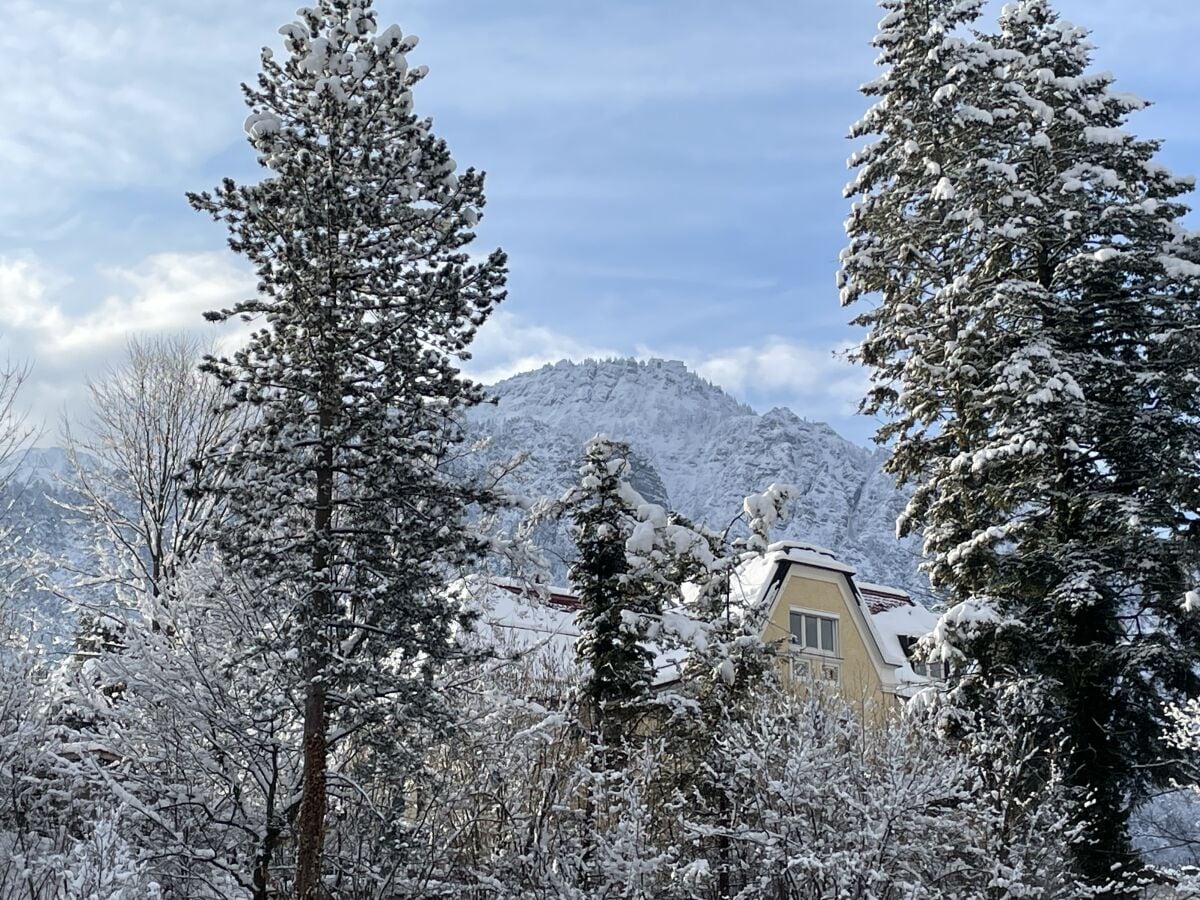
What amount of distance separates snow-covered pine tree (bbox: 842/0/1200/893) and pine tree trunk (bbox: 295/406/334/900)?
32.7 feet

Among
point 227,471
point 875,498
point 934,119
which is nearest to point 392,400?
point 227,471

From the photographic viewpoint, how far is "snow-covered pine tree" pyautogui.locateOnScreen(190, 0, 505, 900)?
482 inches

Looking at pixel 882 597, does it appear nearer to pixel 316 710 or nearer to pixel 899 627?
pixel 899 627

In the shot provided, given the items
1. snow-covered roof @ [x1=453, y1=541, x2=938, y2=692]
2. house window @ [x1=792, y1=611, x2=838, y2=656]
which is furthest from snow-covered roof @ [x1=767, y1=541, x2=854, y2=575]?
house window @ [x1=792, y1=611, x2=838, y2=656]

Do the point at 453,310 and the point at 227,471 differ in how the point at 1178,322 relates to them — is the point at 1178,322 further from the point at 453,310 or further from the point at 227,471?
the point at 227,471

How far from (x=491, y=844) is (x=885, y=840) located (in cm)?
656

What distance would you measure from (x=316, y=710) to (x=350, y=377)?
4053mm

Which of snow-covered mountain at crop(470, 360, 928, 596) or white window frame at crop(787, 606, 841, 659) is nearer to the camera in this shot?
white window frame at crop(787, 606, 841, 659)

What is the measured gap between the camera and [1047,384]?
16859mm

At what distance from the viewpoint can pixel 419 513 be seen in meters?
12.5

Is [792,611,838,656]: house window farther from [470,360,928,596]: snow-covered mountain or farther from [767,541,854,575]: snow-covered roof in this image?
[470,360,928,596]: snow-covered mountain

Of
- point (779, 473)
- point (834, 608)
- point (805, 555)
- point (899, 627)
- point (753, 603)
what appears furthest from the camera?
point (779, 473)

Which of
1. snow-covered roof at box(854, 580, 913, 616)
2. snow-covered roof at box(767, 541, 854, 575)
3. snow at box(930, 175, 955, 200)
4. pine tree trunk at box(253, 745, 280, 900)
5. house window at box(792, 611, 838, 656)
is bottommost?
pine tree trunk at box(253, 745, 280, 900)

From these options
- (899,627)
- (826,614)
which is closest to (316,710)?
(826,614)
